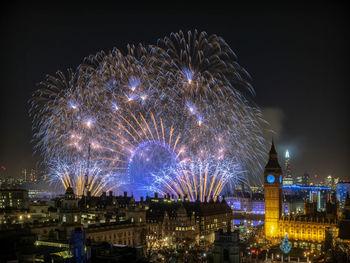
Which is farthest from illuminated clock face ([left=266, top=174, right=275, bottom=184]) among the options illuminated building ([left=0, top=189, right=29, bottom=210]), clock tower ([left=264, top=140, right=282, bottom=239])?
illuminated building ([left=0, top=189, right=29, bottom=210])

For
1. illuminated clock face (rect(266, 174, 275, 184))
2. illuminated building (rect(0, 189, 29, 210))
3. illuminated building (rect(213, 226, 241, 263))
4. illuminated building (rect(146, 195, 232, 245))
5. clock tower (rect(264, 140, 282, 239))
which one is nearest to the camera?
illuminated building (rect(213, 226, 241, 263))

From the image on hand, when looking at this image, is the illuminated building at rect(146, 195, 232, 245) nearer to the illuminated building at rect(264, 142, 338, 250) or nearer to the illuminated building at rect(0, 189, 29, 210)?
the illuminated building at rect(264, 142, 338, 250)

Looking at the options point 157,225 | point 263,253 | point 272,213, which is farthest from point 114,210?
point 272,213

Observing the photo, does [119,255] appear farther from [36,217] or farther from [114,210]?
[114,210]

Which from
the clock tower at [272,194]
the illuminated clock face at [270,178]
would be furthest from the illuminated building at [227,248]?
the illuminated clock face at [270,178]

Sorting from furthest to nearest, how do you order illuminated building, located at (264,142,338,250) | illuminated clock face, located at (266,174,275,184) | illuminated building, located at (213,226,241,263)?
1. illuminated clock face, located at (266,174,275,184)
2. illuminated building, located at (264,142,338,250)
3. illuminated building, located at (213,226,241,263)

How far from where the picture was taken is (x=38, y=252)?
45.5 m

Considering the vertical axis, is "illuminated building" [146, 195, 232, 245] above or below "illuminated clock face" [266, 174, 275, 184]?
below

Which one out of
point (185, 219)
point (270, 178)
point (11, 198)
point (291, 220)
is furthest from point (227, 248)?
point (11, 198)

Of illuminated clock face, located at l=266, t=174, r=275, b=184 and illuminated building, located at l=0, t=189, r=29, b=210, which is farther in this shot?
illuminated clock face, located at l=266, t=174, r=275, b=184

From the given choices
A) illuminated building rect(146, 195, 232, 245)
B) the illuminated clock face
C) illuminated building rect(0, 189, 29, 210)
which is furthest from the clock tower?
illuminated building rect(0, 189, 29, 210)

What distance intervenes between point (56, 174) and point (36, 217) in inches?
1016

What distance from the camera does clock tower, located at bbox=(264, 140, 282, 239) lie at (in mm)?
118125

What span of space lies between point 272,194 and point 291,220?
1219cm
